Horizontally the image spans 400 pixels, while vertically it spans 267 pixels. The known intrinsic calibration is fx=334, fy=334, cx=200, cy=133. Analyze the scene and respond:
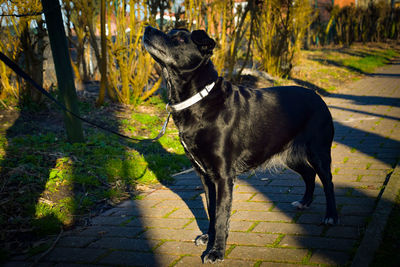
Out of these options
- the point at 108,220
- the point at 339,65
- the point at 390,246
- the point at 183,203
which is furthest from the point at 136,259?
the point at 339,65

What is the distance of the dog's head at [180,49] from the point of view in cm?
277

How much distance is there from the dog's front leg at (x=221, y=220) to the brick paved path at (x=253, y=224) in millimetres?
109

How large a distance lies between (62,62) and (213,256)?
12.1 ft

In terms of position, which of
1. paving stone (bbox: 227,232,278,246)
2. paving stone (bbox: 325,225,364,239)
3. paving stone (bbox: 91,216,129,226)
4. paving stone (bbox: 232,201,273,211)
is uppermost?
paving stone (bbox: 325,225,364,239)

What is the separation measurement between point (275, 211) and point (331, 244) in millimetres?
810

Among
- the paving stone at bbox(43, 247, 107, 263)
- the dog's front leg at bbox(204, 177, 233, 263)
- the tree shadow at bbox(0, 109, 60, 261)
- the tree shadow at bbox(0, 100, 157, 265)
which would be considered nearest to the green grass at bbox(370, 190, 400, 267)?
the dog's front leg at bbox(204, 177, 233, 263)

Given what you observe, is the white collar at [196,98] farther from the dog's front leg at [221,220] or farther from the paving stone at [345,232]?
the paving stone at [345,232]

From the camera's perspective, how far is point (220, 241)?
2.68 meters

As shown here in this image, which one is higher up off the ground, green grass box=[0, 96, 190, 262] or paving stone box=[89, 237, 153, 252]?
green grass box=[0, 96, 190, 262]

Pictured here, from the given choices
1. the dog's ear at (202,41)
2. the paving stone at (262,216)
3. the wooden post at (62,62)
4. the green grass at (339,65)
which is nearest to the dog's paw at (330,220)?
the paving stone at (262,216)

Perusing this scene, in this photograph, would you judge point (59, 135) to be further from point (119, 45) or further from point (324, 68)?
point (324, 68)

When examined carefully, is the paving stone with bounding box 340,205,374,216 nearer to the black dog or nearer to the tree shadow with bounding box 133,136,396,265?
the tree shadow with bounding box 133,136,396,265

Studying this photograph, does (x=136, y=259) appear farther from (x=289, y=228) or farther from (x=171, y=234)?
(x=289, y=228)

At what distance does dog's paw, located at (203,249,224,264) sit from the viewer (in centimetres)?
262
